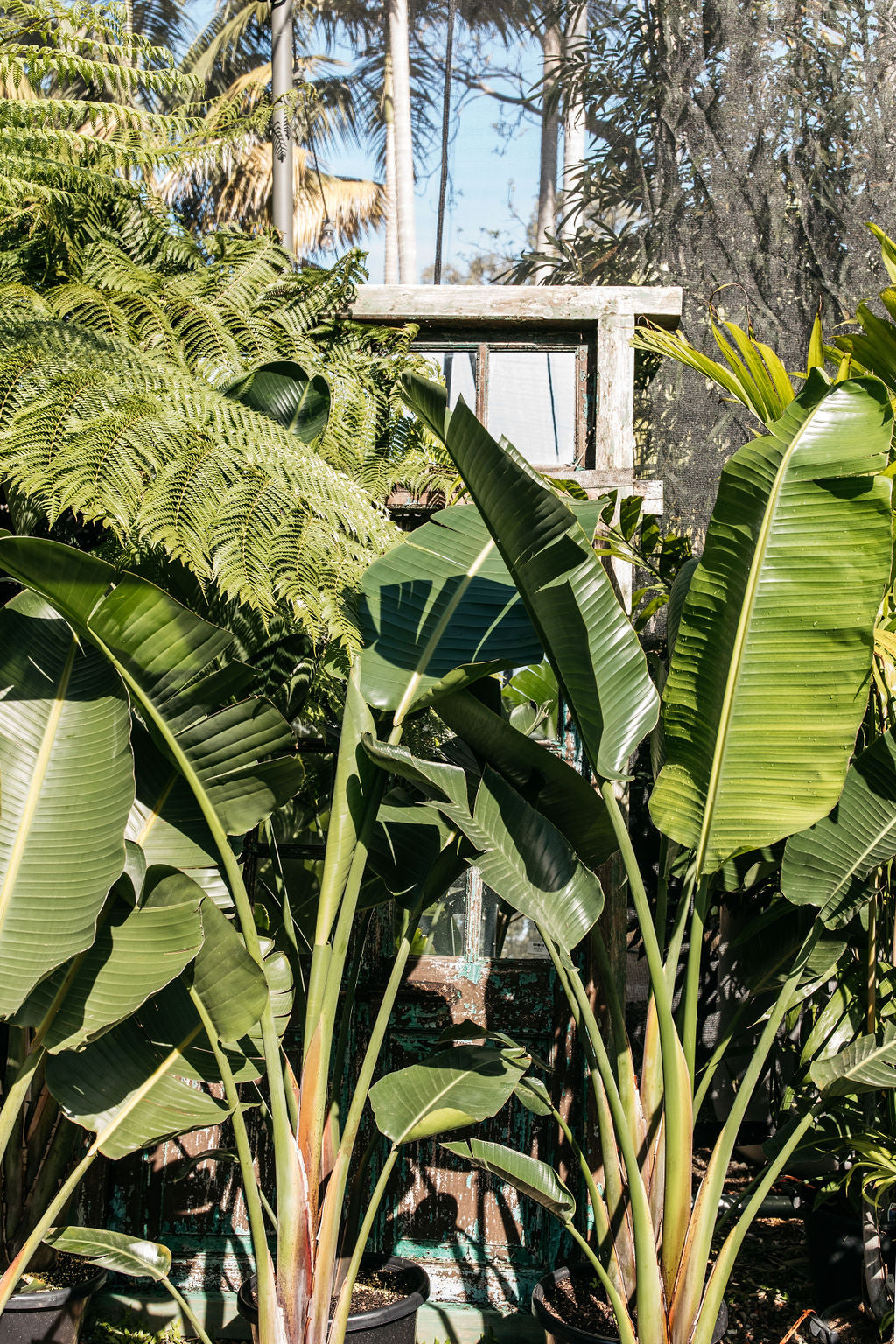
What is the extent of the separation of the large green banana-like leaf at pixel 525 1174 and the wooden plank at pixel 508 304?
9.12 ft

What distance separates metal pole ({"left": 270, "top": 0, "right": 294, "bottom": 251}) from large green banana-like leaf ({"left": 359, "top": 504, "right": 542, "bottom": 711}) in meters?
2.55

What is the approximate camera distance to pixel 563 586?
6.72 feet

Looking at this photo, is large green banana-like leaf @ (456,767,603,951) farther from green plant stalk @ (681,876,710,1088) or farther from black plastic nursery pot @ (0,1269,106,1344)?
black plastic nursery pot @ (0,1269,106,1344)

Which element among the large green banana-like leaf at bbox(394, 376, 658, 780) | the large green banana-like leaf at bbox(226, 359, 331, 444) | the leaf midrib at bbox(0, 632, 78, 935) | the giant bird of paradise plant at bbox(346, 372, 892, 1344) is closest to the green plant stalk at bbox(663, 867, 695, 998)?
the giant bird of paradise plant at bbox(346, 372, 892, 1344)

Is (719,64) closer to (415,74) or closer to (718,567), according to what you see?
Answer: (718,567)

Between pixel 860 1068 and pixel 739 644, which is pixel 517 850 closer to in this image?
pixel 739 644

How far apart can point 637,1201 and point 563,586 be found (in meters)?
1.38

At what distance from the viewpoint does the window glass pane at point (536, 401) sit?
3.74 meters

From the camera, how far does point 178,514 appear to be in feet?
7.80

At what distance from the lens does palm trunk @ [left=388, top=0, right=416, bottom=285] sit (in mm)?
13078

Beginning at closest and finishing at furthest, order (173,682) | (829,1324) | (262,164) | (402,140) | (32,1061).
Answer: (173,682) < (32,1061) < (829,1324) < (262,164) < (402,140)

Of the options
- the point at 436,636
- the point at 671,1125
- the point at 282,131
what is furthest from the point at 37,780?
the point at 282,131

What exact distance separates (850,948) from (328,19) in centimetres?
1747

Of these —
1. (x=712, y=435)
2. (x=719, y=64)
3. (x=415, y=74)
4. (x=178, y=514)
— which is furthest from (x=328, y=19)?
(x=178, y=514)
